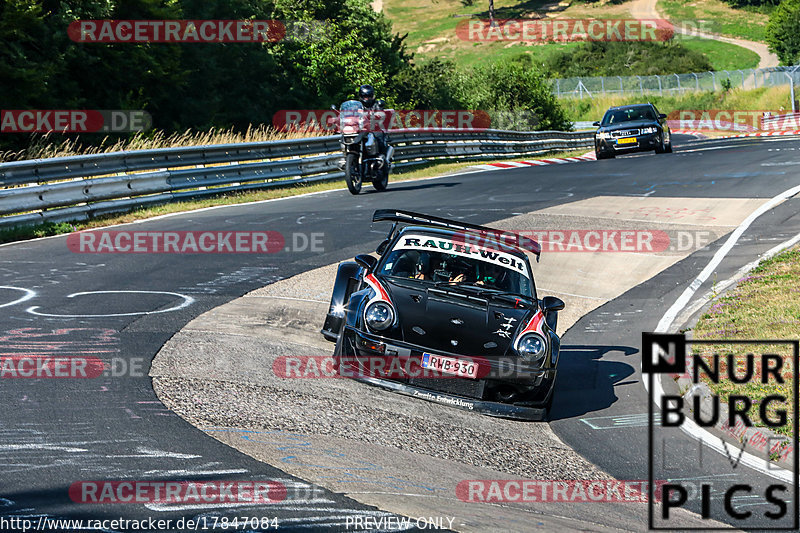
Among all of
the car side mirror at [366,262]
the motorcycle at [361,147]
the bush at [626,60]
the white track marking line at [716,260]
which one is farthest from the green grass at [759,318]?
the bush at [626,60]

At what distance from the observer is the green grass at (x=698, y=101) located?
61.3 meters

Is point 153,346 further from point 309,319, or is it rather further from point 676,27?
point 676,27

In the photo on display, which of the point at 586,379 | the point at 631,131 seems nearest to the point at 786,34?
the point at 631,131

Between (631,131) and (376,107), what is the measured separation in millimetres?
12719

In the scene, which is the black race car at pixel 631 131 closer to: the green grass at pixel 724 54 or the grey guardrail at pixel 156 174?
the grey guardrail at pixel 156 174

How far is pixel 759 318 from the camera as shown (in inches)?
422

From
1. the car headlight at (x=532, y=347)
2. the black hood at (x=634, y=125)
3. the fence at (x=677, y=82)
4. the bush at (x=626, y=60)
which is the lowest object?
the car headlight at (x=532, y=347)

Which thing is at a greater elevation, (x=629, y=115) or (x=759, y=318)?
(x=629, y=115)

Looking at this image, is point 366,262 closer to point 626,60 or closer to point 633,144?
point 633,144

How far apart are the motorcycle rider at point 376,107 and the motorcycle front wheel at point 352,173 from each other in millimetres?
637

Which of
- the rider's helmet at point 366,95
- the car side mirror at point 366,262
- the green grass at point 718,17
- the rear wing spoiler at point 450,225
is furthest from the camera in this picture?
the green grass at point 718,17

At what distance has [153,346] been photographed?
28.0ft

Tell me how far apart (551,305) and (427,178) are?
1753cm

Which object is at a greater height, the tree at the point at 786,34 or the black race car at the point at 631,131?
the tree at the point at 786,34
